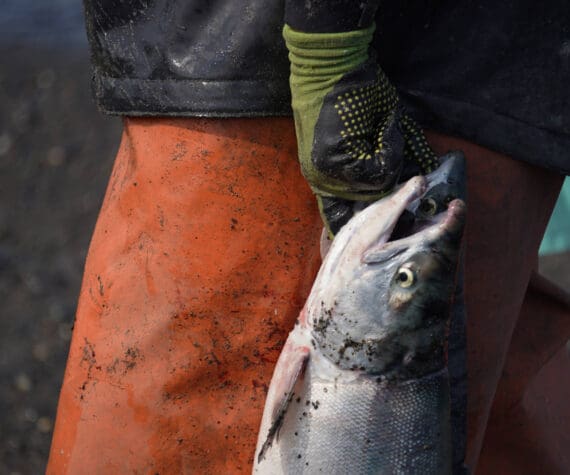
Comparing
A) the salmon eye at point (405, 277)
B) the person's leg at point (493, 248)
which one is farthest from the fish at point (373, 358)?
the person's leg at point (493, 248)

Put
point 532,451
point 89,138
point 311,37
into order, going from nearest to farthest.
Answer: point 311,37, point 532,451, point 89,138

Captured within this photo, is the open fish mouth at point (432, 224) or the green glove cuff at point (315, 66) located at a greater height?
the green glove cuff at point (315, 66)

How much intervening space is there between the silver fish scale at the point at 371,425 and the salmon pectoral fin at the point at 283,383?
0.21 feet

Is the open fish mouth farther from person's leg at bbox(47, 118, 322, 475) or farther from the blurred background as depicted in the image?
the blurred background

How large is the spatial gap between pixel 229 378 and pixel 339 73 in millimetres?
961

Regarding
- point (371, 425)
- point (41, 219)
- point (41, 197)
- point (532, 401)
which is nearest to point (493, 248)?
point (371, 425)

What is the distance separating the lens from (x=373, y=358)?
2.32 meters

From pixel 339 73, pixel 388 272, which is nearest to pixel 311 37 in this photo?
pixel 339 73

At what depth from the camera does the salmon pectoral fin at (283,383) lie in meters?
2.29

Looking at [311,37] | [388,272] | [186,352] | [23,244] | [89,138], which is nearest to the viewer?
[311,37]

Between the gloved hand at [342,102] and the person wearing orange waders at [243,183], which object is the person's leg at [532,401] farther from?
the gloved hand at [342,102]

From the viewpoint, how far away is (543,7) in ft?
7.46

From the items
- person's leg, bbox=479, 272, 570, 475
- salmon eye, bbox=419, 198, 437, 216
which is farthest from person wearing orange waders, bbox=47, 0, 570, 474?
person's leg, bbox=479, 272, 570, 475

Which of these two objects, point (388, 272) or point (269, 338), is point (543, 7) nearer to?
point (388, 272)
